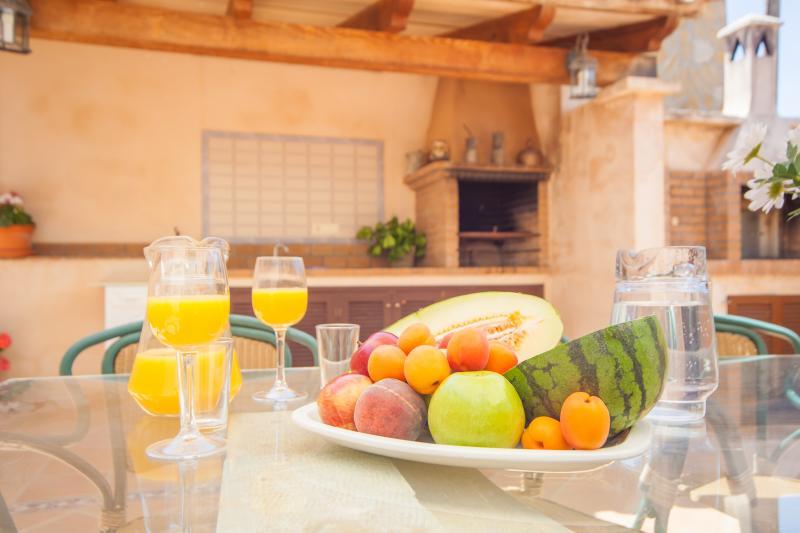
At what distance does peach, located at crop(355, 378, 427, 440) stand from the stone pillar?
370 centimetres

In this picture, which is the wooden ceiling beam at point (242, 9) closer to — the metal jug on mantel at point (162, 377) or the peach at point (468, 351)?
the metal jug on mantel at point (162, 377)

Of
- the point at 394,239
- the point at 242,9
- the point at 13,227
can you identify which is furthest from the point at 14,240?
the point at 394,239

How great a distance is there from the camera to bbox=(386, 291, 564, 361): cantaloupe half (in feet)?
2.84

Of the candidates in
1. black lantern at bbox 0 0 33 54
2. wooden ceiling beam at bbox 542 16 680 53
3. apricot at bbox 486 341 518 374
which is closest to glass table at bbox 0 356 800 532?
apricot at bbox 486 341 518 374

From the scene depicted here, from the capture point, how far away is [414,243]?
5.17 metres

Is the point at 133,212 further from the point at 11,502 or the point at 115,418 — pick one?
the point at 11,502

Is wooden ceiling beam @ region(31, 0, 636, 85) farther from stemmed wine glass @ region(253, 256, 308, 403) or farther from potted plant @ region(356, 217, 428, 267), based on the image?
stemmed wine glass @ region(253, 256, 308, 403)

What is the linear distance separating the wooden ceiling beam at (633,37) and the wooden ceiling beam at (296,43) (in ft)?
0.38

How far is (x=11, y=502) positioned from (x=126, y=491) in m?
0.10

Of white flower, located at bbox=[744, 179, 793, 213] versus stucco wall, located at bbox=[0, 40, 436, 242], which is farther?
stucco wall, located at bbox=[0, 40, 436, 242]

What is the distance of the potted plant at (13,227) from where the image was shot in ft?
13.4

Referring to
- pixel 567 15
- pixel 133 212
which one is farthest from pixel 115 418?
pixel 133 212

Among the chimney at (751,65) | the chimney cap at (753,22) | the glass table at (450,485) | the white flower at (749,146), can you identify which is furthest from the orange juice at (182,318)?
the chimney cap at (753,22)

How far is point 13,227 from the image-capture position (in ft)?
13.5
